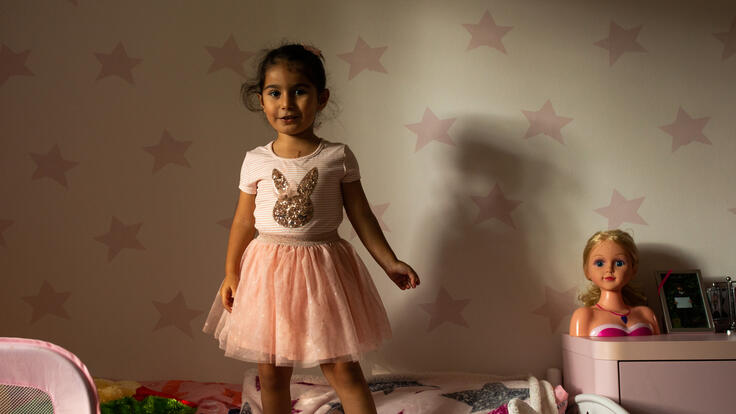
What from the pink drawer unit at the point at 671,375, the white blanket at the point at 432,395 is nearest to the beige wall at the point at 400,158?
the white blanket at the point at 432,395

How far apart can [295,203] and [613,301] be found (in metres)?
0.84

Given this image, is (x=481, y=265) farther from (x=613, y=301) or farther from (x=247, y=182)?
(x=247, y=182)

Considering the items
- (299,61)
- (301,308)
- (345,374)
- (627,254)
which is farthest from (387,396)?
(299,61)

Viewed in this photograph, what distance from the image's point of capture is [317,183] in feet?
4.25

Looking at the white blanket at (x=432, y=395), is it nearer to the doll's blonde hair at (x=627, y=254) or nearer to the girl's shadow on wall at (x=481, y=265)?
the girl's shadow on wall at (x=481, y=265)

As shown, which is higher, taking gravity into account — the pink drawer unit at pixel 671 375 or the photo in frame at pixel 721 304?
the photo in frame at pixel 721 304

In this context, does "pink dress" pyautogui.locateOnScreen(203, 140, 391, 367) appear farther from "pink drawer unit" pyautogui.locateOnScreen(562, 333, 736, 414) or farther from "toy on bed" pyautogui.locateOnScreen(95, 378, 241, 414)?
"pink drawer unit" pyautogui.locateOnScreen(562, 333, 736, 414)

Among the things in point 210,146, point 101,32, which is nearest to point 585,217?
point 210,146

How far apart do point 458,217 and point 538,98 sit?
15.1 inches

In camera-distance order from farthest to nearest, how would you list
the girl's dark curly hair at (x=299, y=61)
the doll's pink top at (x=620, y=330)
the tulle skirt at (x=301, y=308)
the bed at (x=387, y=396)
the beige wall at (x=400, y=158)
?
the beige wall at (x=400, y=158) < the doll's pink top at (x=620, y=330) < the bed at (x=387, y=396) < the girl's dark curly hair at (x=299, y=61) < the tulle skirt at (x=301, y=308)

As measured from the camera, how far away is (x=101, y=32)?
5.77ft

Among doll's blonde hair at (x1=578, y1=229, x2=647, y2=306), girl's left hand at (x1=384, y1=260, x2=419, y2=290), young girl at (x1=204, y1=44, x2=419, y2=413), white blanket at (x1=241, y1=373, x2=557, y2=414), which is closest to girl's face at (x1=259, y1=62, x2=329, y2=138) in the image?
young girl at (x1=204, y1=44, x2=419, y2=413)

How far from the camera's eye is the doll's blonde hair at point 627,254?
158cm

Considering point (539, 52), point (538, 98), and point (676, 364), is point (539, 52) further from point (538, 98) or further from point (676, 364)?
point (676, 364)
